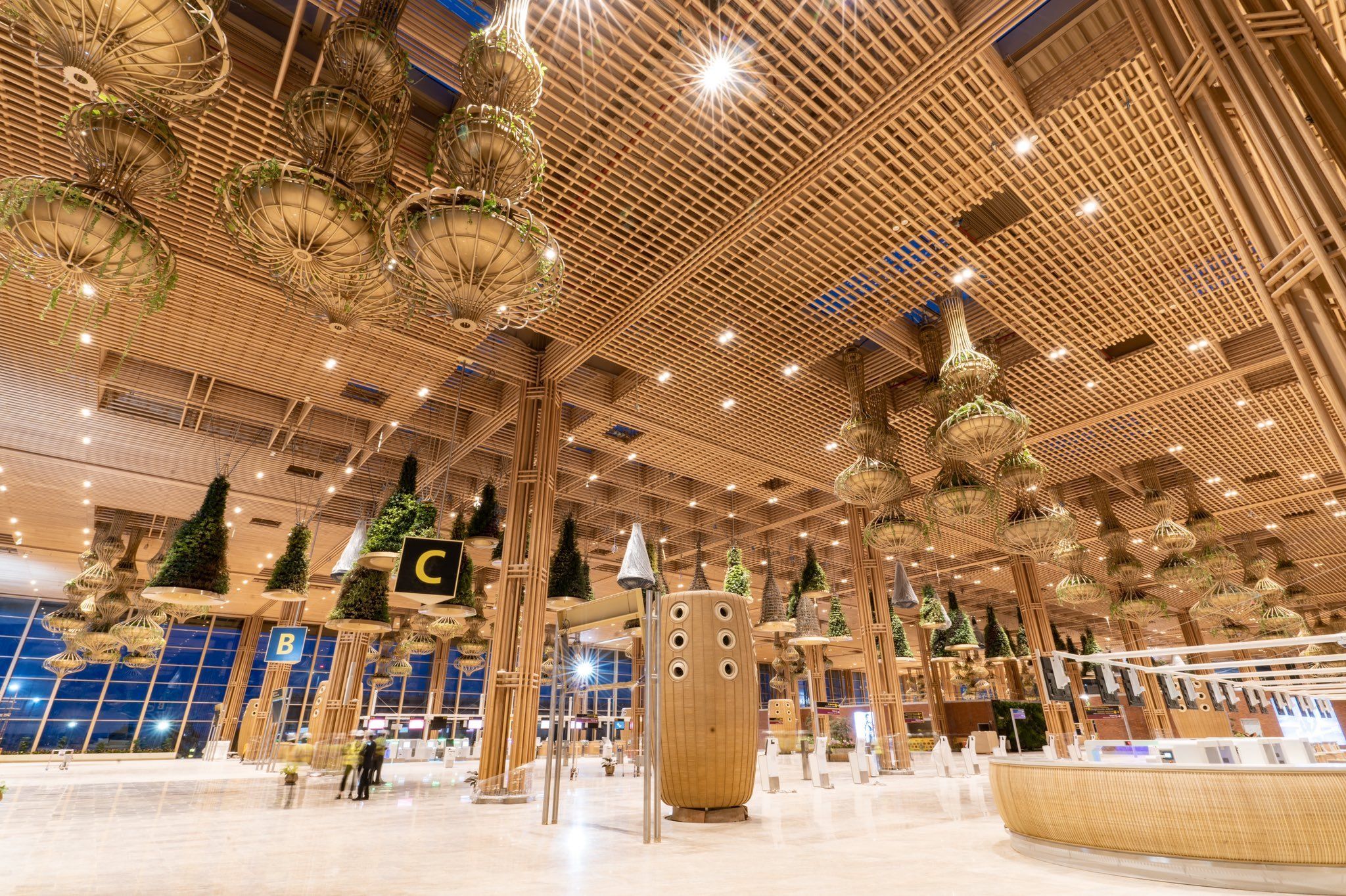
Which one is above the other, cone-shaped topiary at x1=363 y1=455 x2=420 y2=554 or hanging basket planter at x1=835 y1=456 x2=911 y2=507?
Answer: hanging basket planter at x1=835 y1=456 x2=911 y2=507

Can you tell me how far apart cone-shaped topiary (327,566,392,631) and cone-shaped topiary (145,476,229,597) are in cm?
161

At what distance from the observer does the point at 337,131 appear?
11.5 feet

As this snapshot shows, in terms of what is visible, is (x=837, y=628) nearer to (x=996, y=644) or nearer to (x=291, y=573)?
(x=996, y=644)

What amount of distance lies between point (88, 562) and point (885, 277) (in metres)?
17.8

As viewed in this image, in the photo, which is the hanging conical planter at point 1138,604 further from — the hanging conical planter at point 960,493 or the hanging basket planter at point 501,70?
the hanging basket planter at point 501,70

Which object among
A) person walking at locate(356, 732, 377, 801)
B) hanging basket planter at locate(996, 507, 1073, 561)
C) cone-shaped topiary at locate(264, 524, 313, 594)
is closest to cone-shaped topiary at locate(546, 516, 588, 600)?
person walking at locate(356, 732, 377, 801)

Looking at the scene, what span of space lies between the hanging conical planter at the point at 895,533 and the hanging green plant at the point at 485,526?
5.70 meters

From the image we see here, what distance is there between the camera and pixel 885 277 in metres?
7.62

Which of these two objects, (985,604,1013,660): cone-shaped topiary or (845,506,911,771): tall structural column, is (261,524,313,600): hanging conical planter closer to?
(845,506,911,771): tall structural column

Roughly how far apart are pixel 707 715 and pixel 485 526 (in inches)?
212

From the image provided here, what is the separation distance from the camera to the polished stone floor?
11.4ft

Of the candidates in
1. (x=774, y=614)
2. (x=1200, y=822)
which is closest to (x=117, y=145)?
(x=1200, y=822)

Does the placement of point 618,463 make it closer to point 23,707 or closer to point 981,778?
point 981,778

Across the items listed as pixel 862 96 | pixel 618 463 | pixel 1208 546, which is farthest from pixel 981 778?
pixel 862 96
